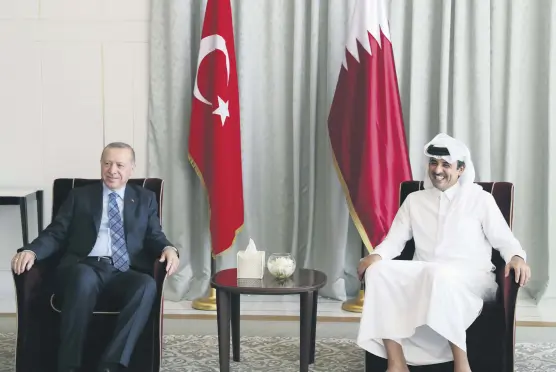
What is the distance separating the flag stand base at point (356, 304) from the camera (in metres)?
4.42

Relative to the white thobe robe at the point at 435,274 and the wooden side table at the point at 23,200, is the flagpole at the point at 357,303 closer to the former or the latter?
the white thobe robe at the point at 435,274

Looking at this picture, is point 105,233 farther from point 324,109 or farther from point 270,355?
point 324,109

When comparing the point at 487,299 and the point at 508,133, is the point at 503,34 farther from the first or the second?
the point at 487,299

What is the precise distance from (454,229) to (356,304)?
1.40 m

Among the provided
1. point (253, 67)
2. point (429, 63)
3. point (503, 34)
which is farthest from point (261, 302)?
point (503, 34)

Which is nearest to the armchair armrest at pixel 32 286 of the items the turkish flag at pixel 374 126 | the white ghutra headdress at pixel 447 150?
the white ghutra headdress at pixel 447 150

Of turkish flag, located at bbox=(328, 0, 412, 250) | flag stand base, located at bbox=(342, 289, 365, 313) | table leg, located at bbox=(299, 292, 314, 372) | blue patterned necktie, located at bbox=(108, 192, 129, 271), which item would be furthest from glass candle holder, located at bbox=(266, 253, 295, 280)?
flag stand base, located at bbox=(342, 289, 365, 313)

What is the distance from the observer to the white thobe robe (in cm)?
290

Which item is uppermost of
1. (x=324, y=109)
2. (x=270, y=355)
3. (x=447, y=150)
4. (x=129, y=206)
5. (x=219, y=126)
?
(x=324, y=109)

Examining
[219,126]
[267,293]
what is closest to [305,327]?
[267,293]

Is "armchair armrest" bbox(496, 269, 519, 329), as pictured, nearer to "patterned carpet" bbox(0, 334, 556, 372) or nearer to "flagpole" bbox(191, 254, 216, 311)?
"patterned carpet" bbox(0, 334, 556, 372)

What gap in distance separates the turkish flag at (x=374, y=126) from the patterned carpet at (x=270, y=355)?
856mm

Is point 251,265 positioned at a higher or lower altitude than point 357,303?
higher

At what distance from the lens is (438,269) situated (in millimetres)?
2939
